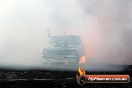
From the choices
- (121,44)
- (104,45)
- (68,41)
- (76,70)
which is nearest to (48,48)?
(68,41)

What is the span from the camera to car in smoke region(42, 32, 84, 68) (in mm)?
19359

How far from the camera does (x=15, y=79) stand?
1770cm

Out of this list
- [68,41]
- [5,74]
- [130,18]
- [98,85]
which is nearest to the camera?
[98,85]

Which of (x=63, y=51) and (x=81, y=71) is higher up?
(x=63, y=51)

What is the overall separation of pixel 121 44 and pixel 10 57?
1116 centimetres

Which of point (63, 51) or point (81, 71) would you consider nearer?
point (81, 71)

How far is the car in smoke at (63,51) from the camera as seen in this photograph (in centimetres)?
1936

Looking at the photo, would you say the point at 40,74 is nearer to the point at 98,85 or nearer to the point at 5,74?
the point at 5,74

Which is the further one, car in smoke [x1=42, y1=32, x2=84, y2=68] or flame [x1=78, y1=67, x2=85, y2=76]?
car in smoke [x1=42, y1=32, x2=84, y2=68]

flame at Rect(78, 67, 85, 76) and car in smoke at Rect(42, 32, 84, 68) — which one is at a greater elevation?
car in smoke at Rect(42, 32, 84, 68)

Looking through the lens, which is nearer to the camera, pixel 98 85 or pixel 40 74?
pixel 98 85

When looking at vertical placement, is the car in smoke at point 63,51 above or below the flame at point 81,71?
above

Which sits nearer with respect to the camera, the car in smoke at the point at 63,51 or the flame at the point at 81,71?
the flame at the point at 81,71

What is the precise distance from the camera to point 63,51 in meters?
20.0
